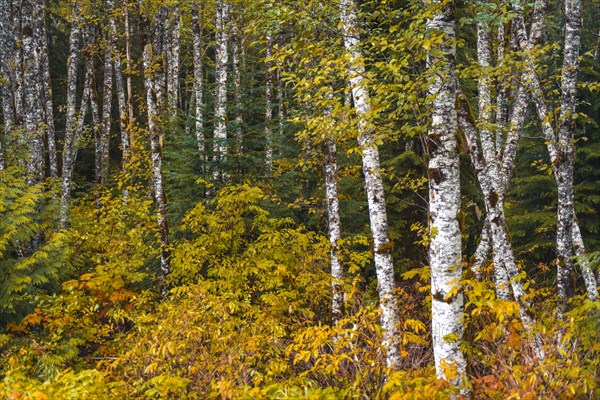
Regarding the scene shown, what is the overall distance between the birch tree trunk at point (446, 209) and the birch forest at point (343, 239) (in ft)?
0.08

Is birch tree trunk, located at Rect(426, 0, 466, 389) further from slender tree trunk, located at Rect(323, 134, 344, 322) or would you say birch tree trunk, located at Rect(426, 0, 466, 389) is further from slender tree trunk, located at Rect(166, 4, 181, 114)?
slender tree trunk, located at Rect(166, 4, 181, 114)

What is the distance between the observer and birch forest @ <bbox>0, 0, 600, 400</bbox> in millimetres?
5617

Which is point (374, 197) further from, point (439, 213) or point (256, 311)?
point (256, 311)

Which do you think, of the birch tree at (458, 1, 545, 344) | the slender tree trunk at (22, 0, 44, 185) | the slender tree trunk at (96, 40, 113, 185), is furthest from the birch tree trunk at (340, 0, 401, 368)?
the slender tree trunk at (96, 40, 113, 185)

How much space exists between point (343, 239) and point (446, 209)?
18.4 feet

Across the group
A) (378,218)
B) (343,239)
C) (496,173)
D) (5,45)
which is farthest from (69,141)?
(496,173)

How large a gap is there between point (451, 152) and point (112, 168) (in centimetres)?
2081

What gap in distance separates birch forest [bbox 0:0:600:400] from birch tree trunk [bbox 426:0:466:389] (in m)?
0.02

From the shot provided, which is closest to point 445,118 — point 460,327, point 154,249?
point 460,327

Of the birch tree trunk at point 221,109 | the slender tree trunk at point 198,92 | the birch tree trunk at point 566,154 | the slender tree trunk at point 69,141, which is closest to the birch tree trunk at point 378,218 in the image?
the birch tree trunk at point 566,154

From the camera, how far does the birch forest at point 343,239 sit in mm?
5617

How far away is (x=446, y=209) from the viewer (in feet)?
18.4

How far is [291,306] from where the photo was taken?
32.9 feet

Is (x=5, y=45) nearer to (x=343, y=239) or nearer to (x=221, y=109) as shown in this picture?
(x=221, y=109)
